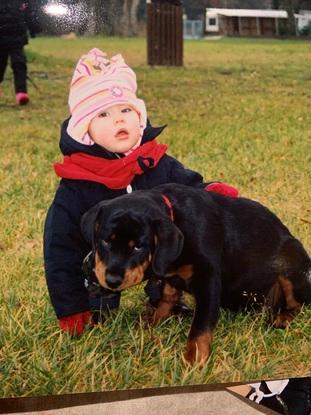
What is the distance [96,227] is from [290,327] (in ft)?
1.47

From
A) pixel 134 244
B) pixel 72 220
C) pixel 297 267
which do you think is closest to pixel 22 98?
pixel 72 220

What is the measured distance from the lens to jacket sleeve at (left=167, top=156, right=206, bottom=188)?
147cm

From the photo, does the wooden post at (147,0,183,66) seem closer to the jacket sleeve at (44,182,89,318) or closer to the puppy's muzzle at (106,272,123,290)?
the jacket sleeve at (44,182,89,318)

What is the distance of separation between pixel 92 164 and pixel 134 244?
0.54 feet

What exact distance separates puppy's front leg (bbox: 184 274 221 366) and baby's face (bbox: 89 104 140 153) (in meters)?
0.26

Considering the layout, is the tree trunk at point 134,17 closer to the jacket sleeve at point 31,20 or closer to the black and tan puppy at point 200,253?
the jacket sleeve at point 31,20

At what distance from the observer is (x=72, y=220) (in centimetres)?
142

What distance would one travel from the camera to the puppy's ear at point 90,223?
1345mm

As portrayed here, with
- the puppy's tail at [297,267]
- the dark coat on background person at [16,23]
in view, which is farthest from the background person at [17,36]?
the puppy's tail at [297,267]

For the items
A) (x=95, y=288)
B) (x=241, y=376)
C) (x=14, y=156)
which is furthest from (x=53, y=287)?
(x=241, y=376)

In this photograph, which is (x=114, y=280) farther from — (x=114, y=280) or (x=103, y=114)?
(x=103, y=114)

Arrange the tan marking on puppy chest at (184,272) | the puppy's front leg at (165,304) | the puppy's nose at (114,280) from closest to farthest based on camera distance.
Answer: the puppy's nose at (114,280) → the tan marking on puppy chest at (184,272) → the puppy's front leg at (165,304)

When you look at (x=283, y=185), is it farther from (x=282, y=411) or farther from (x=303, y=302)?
(x=282, y=411)

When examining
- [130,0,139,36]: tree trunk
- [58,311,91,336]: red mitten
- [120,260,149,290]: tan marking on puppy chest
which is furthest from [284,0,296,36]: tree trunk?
[58,311,91,336]: red mitten
